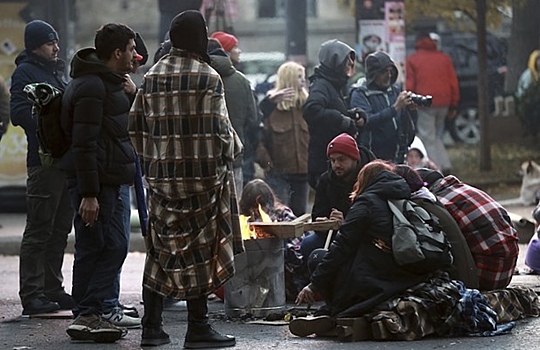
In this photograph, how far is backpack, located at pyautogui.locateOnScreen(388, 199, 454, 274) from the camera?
29.9 ft

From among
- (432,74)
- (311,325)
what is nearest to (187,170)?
(311,325)

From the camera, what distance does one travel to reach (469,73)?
17.5 metres

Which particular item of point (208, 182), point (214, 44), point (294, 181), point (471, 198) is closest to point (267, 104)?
point (294, 181)

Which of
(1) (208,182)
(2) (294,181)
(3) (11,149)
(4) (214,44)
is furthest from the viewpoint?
(3) (11,149)

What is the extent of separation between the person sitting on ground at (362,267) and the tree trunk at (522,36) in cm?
834

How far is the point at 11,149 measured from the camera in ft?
56.1

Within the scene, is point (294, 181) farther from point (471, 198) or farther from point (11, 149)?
point (11, 149)

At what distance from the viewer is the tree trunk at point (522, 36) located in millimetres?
17297

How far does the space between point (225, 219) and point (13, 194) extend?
28.6ft

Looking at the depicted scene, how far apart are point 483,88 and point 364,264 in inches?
340

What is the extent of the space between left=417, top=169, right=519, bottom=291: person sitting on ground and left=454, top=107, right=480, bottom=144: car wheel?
25.1ft

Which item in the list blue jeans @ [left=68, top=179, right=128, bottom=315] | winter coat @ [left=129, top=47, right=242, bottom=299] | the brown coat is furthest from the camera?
the brown coat

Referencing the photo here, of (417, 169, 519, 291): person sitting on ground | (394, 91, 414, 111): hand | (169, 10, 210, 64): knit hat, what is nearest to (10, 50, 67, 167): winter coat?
(169, 10, 210, 64): knit hat

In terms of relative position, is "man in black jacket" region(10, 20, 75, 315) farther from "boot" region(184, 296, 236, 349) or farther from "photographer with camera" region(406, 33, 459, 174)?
"photographer with camera" region(406, 33, 459, 174)
